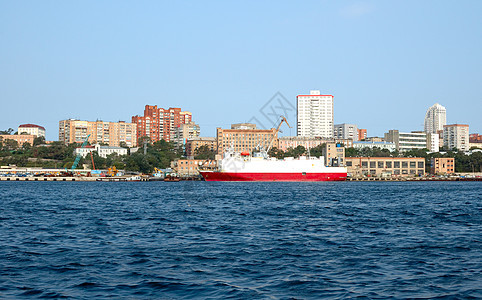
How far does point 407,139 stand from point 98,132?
11076cm

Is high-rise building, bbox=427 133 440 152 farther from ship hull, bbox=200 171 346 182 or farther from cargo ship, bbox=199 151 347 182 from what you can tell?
cargo ship, bbox=199 151 347 182

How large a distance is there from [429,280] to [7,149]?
16780 cm

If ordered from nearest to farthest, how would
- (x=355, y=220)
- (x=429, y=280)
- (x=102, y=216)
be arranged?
(x=429, y=280) < (x=355, y=220) < (x=102, y=216)

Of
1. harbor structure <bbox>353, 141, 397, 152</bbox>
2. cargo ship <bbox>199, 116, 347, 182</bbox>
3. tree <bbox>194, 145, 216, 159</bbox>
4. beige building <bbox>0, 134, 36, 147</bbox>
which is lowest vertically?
cargo ship <bbox>199, 116, 347, 182</bbox>

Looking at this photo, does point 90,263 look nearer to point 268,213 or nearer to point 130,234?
point 130,234

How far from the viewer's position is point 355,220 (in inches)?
911

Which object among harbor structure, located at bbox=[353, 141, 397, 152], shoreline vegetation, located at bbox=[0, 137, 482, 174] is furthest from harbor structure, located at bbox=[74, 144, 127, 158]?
harbor structure, located at bbox=[353, 141, 397, 152]

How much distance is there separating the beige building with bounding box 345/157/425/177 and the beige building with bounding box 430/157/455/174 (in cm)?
511

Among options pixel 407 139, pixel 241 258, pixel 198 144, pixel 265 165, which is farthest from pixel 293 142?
pixel 241 258

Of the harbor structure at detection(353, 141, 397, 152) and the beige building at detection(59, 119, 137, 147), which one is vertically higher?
the beige building at detection(59, 119, 137, 147)

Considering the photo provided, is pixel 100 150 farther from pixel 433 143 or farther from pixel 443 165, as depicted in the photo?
pixel 433 143

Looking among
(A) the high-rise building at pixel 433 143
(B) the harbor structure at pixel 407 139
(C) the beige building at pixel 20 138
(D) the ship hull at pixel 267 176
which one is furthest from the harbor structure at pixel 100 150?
(A) the high-rise building at pixel 433 143

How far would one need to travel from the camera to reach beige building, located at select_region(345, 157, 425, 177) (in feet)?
415

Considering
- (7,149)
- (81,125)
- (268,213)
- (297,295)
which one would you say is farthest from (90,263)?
(81,125)
